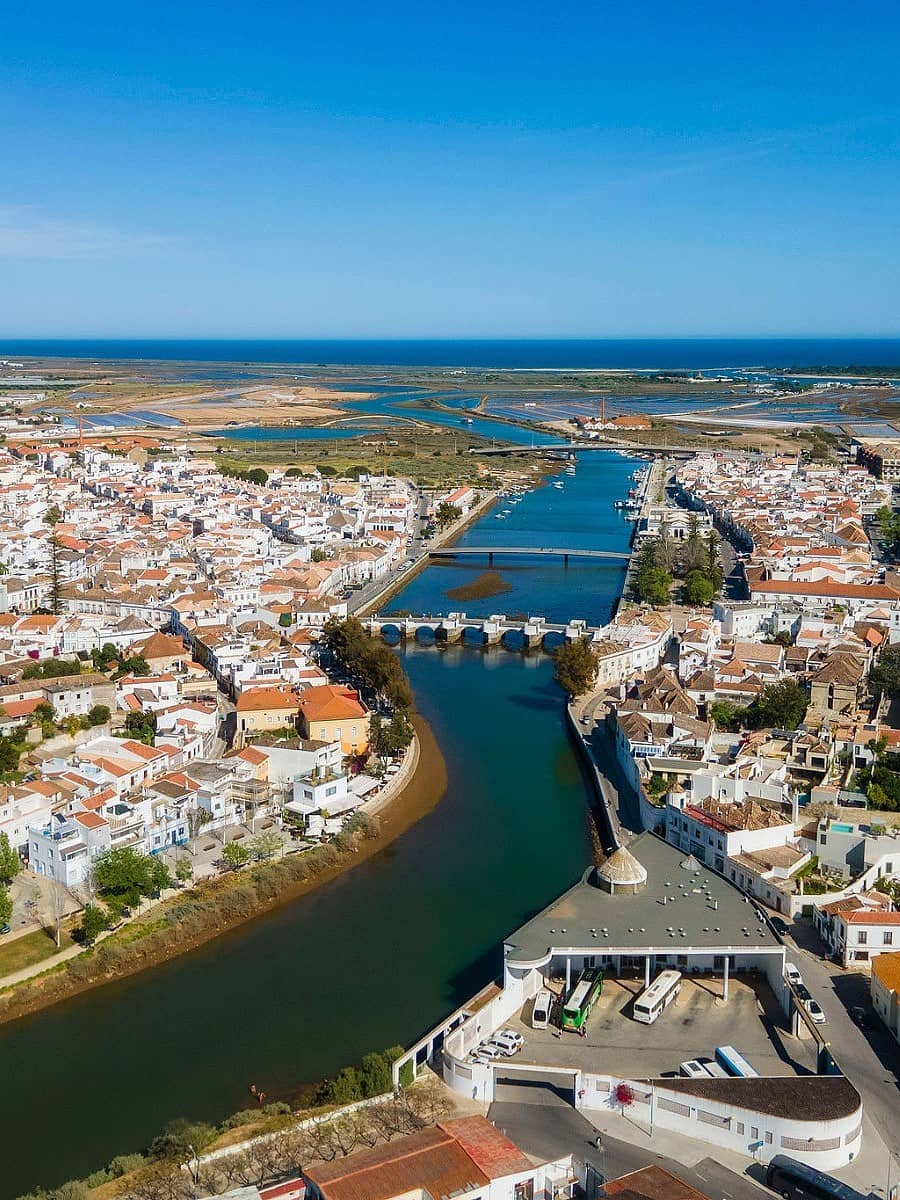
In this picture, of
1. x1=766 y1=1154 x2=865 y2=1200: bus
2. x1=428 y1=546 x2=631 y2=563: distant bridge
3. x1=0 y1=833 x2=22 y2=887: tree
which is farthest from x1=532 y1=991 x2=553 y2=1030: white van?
x1=428 y1=546 x2=631 y2=563: distant bridge

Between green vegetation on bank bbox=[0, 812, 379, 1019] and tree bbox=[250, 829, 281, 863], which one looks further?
tree bbox=[250, 829, 281, 863]

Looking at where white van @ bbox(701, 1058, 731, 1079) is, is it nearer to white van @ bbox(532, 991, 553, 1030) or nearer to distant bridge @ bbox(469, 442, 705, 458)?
white van @ bbox(532, 991, 553, 1030)

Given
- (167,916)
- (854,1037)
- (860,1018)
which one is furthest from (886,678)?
(167,916)

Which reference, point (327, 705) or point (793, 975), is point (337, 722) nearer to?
point (327, 705)

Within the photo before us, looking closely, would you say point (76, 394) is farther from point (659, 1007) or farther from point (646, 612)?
point (659, 1007)

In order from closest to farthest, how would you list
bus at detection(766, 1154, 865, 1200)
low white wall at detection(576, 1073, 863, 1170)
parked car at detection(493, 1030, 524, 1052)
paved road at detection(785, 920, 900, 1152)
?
bus at detection(766, 1154, 865, 1200)
low white wall at detection(576, 1073, 863, 1170)
paved road at detection(785, 920, 900, 1152)
parked car at detection(493, 1030, 524, 1052)
